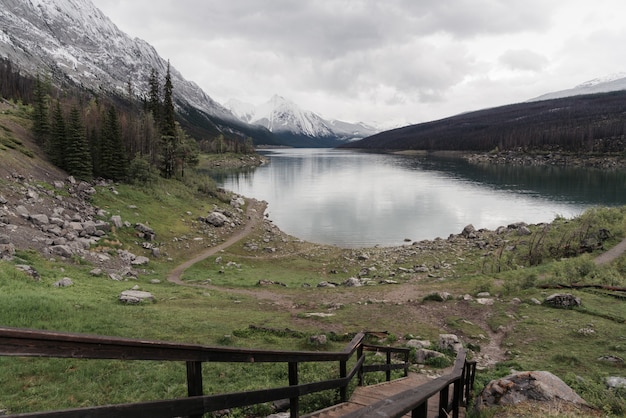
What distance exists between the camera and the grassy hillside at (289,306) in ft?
29.1

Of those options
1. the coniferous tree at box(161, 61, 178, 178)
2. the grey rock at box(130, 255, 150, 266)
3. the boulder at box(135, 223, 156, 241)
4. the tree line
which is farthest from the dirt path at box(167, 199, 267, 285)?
the coniferous tree at box(161, 61, 178, 178)

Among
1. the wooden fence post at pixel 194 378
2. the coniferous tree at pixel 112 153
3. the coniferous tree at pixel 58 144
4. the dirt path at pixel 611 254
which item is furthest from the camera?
the coniferous tree at pixel 112 153

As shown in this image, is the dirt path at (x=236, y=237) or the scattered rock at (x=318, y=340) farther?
the dirt path at (x=236, y=237)

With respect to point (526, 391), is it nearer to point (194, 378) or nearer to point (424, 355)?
point (424, 355)

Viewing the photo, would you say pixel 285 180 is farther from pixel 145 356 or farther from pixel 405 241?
pixel 145 356

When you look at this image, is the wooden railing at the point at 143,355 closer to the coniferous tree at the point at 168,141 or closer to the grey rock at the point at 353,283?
the grey rock at the point at 353,283

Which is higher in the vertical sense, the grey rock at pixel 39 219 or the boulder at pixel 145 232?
the grey rock at pixel 39 219

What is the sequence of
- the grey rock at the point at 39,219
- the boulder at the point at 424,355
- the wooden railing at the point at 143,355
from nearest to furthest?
the wooden railing at the point at 143,355
the boulder at the point at 424,355
the grey rock at the point at 39,219

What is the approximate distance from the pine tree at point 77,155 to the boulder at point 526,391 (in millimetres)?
45743

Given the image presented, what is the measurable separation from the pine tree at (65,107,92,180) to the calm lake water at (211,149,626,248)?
2521 cm

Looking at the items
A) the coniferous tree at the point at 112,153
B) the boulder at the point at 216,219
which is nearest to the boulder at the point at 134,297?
the boulder at the point at 216,219

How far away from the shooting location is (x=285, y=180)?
109938 millimetres

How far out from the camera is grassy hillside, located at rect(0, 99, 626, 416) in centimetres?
886

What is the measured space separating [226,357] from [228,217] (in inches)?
1802
